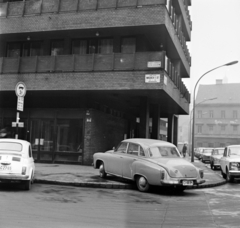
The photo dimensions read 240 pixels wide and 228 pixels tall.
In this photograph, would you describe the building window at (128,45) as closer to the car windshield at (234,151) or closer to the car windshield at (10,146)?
the car windshield at (234,151)

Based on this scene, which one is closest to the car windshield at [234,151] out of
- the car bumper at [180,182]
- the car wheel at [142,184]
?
the car bumper at [180,182]

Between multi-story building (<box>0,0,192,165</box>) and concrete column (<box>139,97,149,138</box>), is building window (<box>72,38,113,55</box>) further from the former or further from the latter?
concrete column (<box>139,97,149,138</box>)

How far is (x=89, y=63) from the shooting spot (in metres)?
18.6

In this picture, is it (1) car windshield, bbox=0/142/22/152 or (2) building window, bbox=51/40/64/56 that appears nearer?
(1) car windshield, bbox=0/142/22/152

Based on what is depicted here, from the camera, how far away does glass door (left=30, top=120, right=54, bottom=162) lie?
69.1ft

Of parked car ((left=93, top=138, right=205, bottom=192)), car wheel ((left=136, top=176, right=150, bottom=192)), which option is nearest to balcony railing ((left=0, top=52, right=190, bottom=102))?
parked car ((left=93, top=138, right=205, bottom=192))

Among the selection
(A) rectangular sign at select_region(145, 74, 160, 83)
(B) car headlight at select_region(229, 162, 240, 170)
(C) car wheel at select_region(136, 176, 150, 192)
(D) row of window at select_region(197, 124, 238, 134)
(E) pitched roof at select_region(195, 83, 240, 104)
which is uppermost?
(E) pitched roof at select_region(195, 83, 240, 104)

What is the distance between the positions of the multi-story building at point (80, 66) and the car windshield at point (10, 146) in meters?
7.47

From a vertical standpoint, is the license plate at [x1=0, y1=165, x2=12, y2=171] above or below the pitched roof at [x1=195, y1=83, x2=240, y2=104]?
below

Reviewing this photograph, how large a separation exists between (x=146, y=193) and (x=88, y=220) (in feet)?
15.4

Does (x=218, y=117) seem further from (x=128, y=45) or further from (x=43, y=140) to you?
(x=43, y=140)

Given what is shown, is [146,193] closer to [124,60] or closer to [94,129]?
[124,60]

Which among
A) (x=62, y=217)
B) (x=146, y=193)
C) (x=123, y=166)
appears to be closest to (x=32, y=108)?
(x=123, y=166)

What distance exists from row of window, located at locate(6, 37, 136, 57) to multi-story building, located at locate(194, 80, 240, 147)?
59.3m
